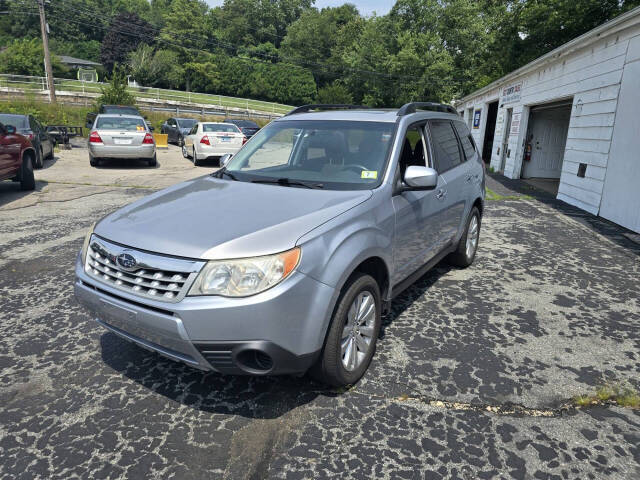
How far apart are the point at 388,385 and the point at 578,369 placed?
1.48 metres

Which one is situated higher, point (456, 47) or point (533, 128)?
point (456, 47)

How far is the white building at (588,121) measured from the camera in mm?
8156

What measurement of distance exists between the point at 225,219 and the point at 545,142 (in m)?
15.4

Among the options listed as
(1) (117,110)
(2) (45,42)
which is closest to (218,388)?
(1) (117,110)

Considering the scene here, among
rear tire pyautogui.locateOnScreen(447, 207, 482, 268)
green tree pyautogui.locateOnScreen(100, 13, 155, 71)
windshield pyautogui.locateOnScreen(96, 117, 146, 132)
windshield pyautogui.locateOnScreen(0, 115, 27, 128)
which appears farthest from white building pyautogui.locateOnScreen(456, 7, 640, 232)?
green tree pyautogui.locateOnScreen(100, 13, 155, 71)

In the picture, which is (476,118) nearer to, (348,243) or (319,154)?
(319,154)

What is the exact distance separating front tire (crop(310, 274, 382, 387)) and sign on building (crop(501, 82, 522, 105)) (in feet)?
48.0

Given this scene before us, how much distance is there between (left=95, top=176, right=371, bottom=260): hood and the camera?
7.81ft

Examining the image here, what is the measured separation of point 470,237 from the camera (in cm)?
536

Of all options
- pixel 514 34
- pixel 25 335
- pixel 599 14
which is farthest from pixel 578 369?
pixel 514 34

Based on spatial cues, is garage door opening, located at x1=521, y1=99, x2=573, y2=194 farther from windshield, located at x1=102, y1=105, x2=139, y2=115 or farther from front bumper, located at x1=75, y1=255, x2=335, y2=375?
windshield, located at x1=102, y1=105, x2=139, y2=115

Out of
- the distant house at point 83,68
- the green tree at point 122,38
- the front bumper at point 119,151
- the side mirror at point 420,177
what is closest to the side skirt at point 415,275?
the side mirror at point 420,177

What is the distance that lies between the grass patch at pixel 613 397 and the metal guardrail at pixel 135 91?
4158 centimetres

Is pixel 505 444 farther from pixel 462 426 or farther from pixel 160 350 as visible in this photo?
pixel 160 350
